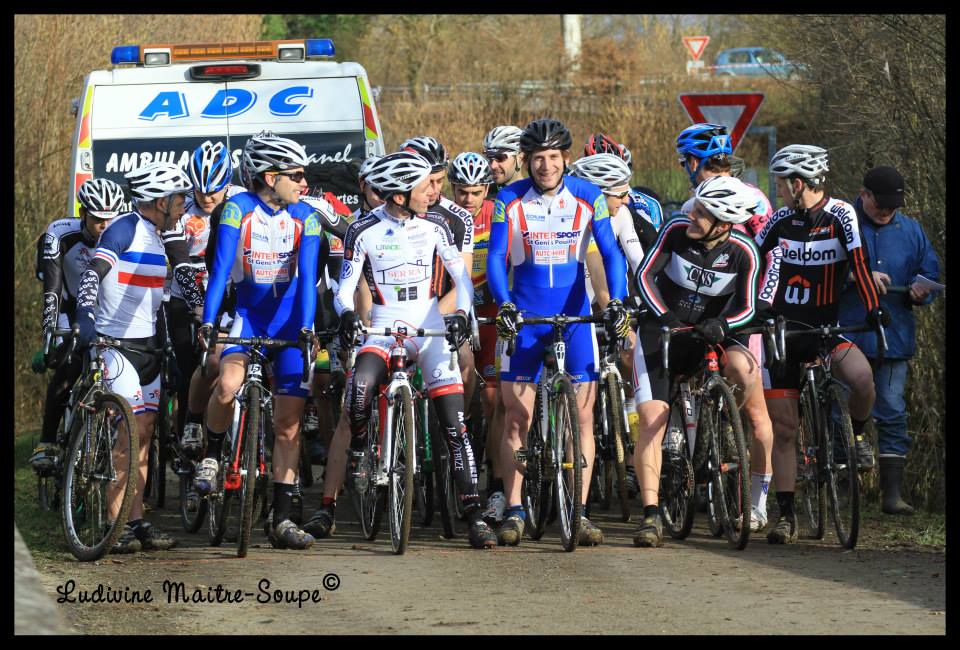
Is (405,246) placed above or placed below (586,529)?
above

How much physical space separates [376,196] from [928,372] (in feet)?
12.5

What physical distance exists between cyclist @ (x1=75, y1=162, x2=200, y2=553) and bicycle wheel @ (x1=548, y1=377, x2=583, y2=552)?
227 cm

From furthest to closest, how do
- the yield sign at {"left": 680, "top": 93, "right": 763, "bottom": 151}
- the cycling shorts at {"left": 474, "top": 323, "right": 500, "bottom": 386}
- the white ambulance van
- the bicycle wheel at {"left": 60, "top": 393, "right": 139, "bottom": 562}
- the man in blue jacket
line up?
the yield sign at {"left": 680, "top": 93, "right": 763, "bottom": 151} → the white ambulance van → the cycling shorts at {"left": 474, "top": 323, "right": 500, "bottom": 386} → the man in blue jacket → the bicycle wheel at {"left": 60, "top": 393, "right": 139, "bottom": 562}

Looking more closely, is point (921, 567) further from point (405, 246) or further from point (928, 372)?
point (405, 246)

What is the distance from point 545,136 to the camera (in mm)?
9641

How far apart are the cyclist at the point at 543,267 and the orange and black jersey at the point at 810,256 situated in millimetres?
969

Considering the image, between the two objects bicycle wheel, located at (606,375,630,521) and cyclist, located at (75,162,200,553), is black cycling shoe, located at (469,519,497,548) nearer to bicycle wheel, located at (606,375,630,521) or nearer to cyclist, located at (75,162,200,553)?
bicycle wheel, located at (606,375,630,521)

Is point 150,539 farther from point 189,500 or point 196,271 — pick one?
point 196,271

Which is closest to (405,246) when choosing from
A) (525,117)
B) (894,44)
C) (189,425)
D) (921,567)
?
(189,425)

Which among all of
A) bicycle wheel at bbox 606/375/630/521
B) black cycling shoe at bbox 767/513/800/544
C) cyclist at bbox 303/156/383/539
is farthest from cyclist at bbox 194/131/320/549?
black cycling shoe at bbox 767/513/800/544

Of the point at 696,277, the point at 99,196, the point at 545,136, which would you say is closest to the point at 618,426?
the point at 696,277

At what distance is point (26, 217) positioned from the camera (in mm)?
17828

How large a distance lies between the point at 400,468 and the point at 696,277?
6.55 ft

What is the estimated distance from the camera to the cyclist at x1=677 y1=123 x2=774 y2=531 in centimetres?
957
